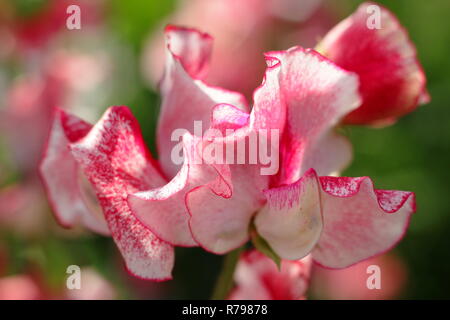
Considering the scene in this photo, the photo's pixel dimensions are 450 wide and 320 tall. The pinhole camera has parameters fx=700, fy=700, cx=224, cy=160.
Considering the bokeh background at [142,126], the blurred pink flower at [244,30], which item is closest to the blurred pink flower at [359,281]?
the bokeh background at [142,126]

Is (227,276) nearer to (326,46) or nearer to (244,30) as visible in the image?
(326,46)

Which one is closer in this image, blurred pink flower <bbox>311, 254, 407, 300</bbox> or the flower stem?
the flower stem

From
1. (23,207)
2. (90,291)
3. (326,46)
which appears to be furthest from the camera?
(23,207)

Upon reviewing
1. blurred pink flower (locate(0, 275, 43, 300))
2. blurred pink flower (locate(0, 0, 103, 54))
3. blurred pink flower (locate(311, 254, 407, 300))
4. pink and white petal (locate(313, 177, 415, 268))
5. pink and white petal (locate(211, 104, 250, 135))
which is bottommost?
blurred pink flower (locate(311, 254, 407, 300))

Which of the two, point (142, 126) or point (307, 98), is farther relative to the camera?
point (142, 126)

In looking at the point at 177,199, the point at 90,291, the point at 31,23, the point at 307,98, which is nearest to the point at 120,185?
the point at 177,199

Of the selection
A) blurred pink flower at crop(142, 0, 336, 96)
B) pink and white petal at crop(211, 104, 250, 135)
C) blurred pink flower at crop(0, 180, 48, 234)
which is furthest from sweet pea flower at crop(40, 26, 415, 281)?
blurred pink flower at crop(142, 0, 336, 96)

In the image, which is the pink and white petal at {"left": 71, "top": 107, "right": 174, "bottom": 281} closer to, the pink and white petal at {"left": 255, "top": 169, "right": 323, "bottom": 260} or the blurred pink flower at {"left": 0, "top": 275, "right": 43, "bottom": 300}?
the pink and white petal at {"left": 255, "top": 169, "right": 323, "bottom": 260}

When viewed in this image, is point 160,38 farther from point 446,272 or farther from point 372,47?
point 372,47
